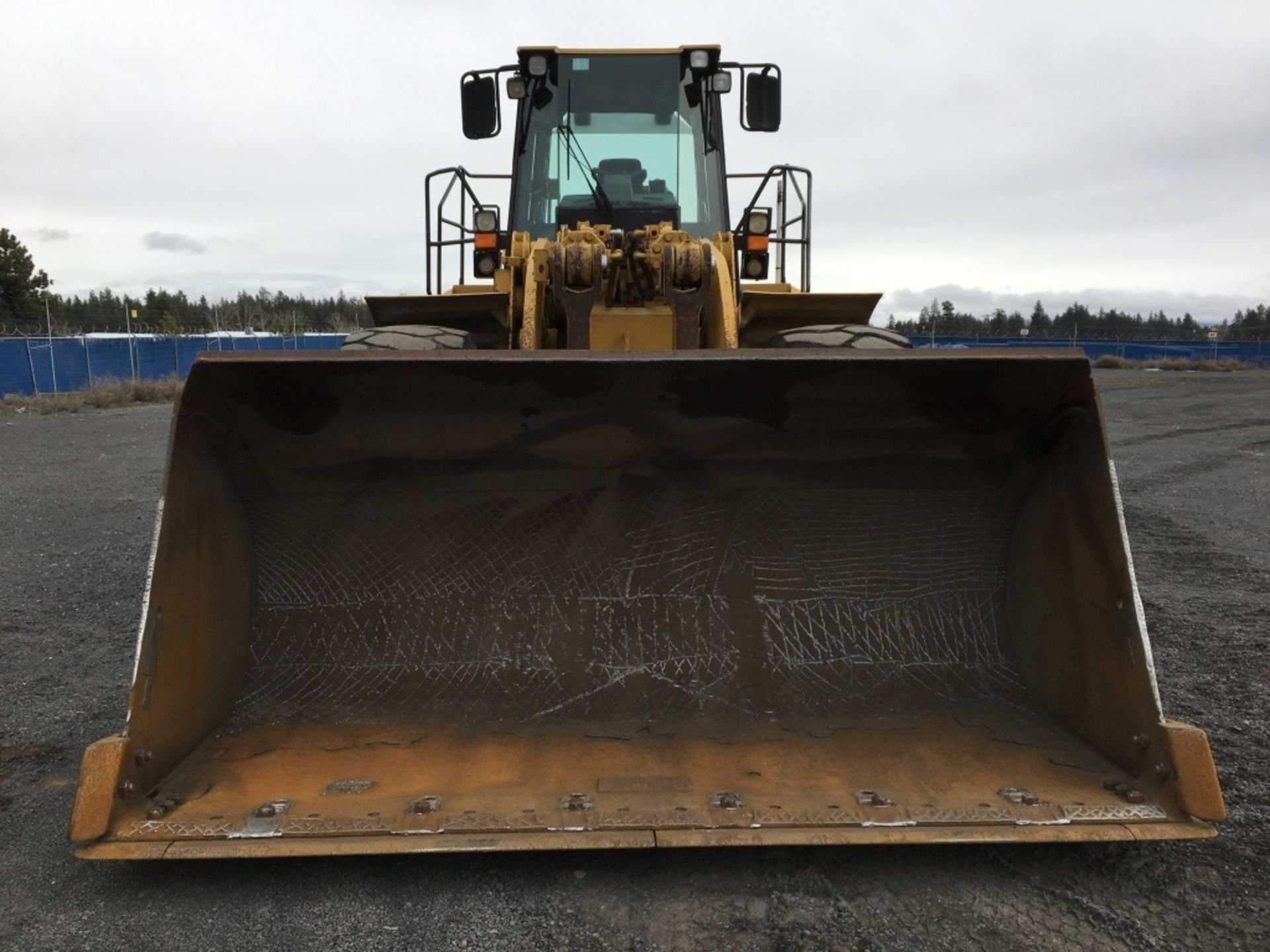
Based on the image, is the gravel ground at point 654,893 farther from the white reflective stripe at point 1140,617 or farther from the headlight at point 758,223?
the headlight at point 758,223

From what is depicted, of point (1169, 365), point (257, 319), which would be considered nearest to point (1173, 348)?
point (1169, 365)

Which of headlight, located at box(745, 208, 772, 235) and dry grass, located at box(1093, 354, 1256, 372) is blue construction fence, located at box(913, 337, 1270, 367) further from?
headlight, located at box(745, 208, 772, 235)

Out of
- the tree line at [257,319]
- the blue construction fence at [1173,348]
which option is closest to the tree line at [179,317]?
the tree line at [257,319]

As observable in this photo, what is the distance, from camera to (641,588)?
127 inches

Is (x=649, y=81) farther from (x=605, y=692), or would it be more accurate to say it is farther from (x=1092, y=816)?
(x=1092, y=816)

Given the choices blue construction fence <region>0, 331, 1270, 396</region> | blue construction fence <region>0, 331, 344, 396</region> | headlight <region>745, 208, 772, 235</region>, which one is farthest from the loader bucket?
blue construction fence <region>0, 331, 344, 396</region>

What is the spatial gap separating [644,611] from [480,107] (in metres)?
3.23

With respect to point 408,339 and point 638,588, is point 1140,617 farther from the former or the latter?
point 408,339

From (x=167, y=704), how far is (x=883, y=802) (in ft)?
6.38

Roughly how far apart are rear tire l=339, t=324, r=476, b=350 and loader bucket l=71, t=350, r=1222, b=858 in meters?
0.98

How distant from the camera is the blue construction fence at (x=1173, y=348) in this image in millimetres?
42031

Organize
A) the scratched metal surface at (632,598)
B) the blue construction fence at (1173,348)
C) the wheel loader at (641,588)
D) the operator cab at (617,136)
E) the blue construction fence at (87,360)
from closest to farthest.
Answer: the wheel loader at (641,588) < the scratched metal surface at (632,598) < the operator cab at (617,136) < the blue construction fence at (87,360) < the blue construction fence at (1173,348)

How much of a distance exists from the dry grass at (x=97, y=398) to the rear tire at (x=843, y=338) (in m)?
17.2

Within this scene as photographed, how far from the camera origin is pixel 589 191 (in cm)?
511
